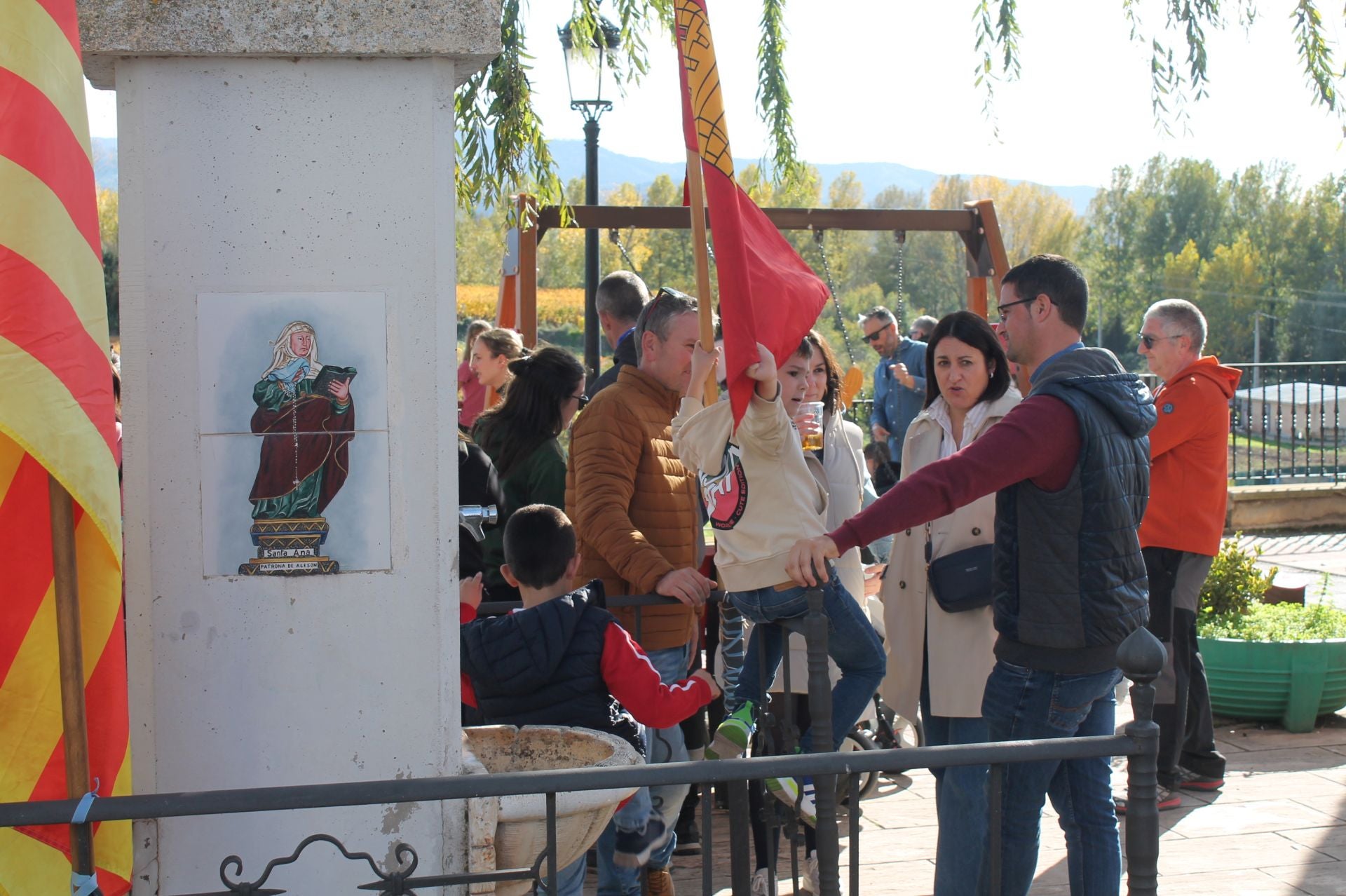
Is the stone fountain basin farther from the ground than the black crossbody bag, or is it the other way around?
the black crossbody bag

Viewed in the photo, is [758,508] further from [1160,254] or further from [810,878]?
[1160,254]

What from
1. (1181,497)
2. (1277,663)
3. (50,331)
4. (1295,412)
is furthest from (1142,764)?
(1295,412)

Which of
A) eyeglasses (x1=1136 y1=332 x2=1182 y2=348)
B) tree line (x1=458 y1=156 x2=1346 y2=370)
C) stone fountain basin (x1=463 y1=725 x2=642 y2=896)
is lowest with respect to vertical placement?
stone fountain basin (x1=463 y1=725 x2=642 y2=896)

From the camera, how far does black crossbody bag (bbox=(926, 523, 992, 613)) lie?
3717mm

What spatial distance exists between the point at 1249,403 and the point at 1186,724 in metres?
9.28

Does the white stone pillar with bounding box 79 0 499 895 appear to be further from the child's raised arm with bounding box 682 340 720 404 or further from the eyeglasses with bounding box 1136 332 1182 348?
the eyeglasses with bounding box 1136 332 1182 348

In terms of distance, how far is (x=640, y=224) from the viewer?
792 centimetres

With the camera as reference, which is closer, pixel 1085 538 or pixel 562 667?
pixel 1085 538

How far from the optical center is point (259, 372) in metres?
2.69


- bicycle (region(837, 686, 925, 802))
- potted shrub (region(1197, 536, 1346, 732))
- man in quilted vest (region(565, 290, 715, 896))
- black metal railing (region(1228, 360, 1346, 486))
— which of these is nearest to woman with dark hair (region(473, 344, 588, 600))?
man in quilted vest (region(565, 290, 715, 896))

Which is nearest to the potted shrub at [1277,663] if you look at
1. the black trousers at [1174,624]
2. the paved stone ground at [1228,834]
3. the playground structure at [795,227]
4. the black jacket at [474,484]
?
the paved stone ground at [1228,834]

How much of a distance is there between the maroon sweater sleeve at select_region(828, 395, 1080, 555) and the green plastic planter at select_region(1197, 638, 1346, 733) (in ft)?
11.4

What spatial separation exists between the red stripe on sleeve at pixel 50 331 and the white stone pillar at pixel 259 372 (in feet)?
1.00

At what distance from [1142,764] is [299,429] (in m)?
1.87
